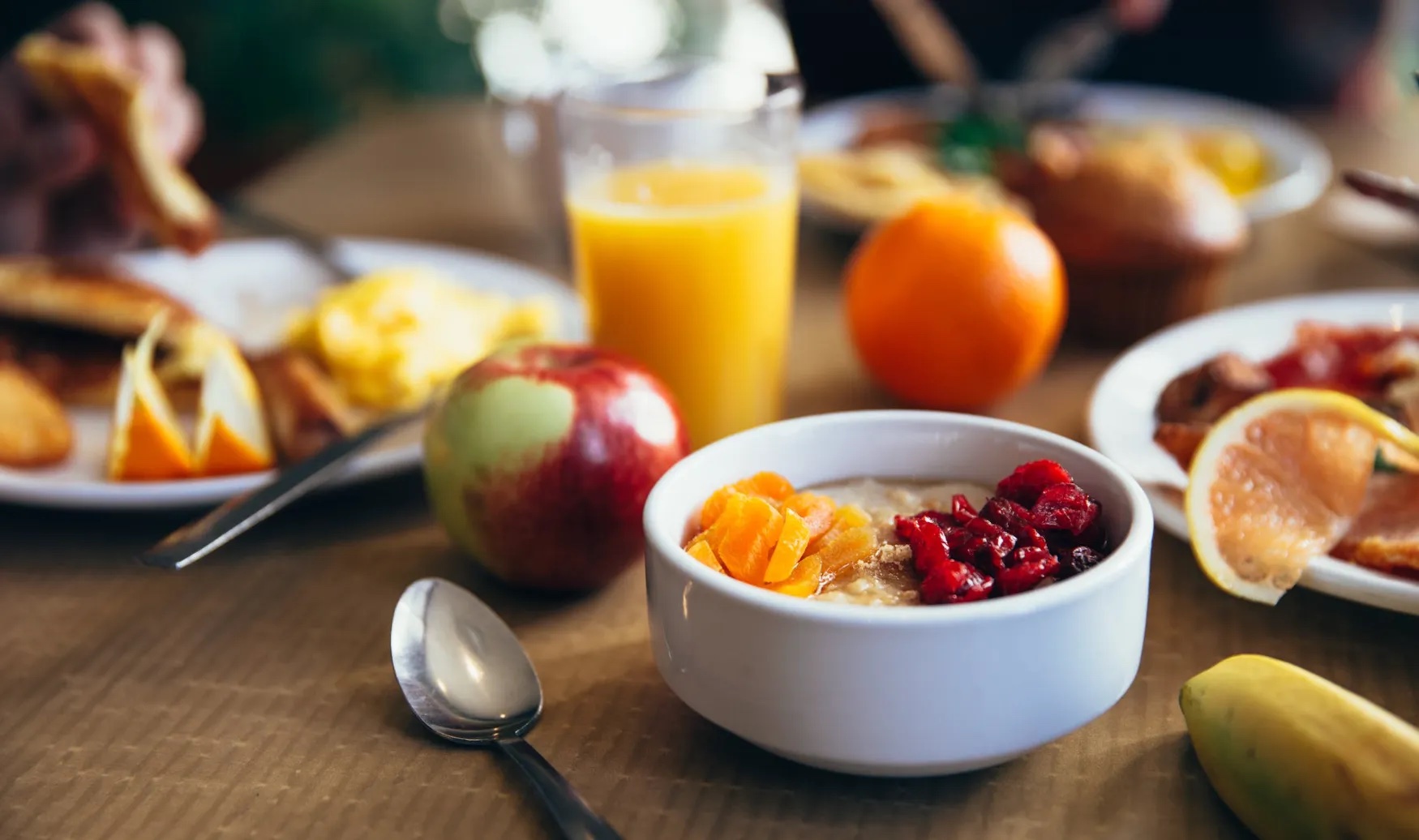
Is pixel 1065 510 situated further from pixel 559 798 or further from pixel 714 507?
pixel 559 798

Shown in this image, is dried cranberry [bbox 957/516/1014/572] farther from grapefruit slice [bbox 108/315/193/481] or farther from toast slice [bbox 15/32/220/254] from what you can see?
toast slice [bbox 15/32/220/254]

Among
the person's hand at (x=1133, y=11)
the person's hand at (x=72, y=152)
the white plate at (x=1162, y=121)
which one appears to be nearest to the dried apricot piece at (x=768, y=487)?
the white plate at (x=1162, y=121)

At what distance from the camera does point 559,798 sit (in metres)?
0.74

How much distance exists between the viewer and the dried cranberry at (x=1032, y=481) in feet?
2.76

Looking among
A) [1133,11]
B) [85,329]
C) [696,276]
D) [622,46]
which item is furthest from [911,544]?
[622,46]

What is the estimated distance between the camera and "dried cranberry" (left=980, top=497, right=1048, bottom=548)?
2.59 ft

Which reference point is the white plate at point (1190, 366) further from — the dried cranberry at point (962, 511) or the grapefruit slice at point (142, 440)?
the grapefruit slice at point (142, 440)

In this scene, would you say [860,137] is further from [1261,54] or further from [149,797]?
[149,797]

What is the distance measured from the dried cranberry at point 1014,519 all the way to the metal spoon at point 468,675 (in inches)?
13.1

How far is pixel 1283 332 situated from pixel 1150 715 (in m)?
0.70

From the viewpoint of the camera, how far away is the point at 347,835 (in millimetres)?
751

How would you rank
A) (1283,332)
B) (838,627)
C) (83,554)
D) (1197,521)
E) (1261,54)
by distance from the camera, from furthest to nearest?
(1261,54) → (1283,332) → (83,554) → (1197,521) → (838,627)

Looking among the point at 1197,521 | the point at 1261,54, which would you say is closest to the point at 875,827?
the point at 1197,521

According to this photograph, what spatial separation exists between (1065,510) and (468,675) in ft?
1.48
